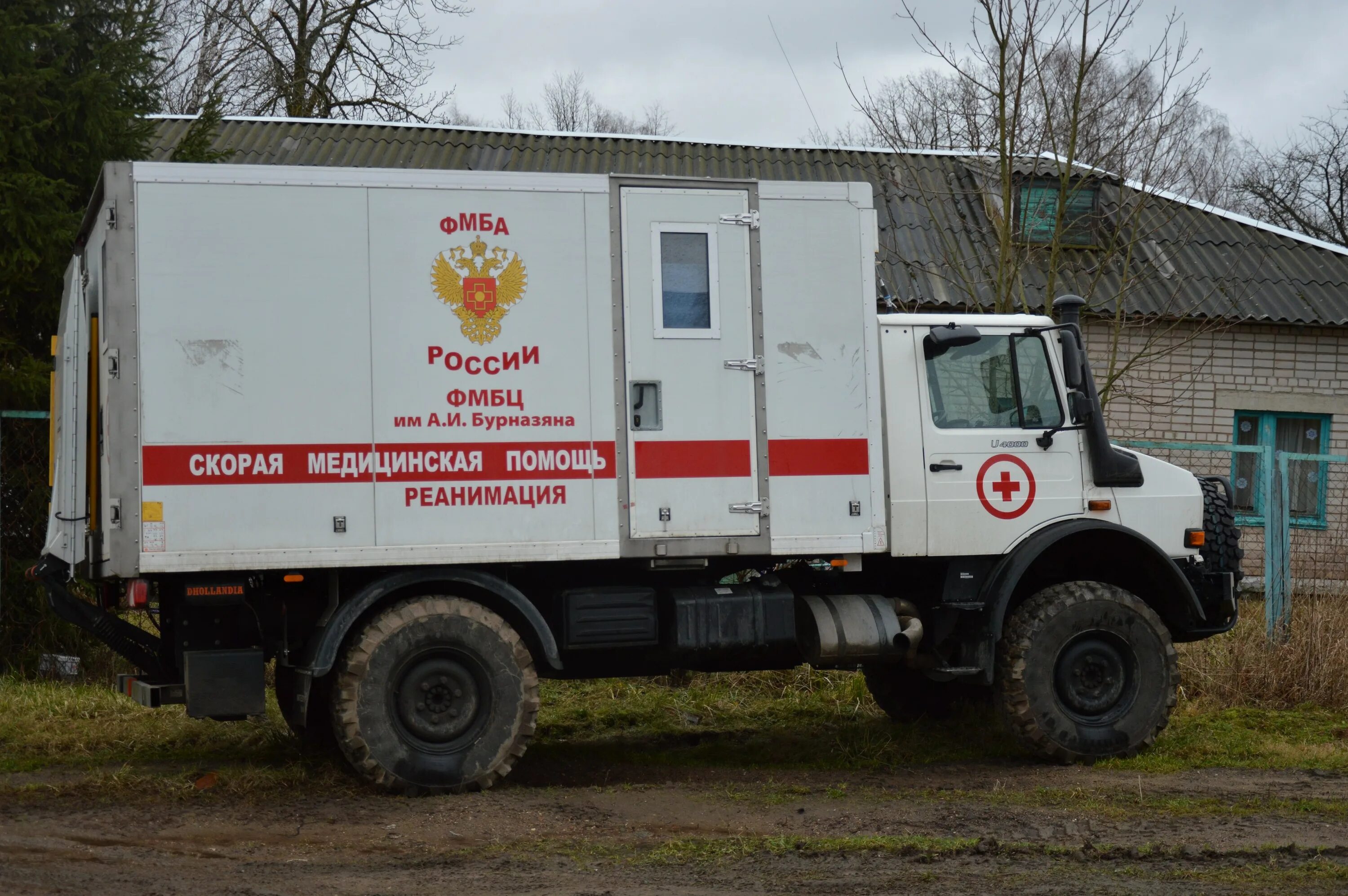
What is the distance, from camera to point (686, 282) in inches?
275

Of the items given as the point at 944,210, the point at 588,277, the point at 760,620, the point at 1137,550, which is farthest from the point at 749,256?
the point at 944,210

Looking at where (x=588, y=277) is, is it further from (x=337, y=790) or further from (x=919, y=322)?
(x=337, y=790)

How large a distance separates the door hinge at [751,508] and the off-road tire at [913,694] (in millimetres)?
2158

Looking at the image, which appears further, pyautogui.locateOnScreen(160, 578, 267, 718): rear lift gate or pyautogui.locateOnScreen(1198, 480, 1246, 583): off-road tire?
pyautogui.locateOnScreen(1198, 480, 1246, 583): off-road tire

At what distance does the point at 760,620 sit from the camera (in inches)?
286

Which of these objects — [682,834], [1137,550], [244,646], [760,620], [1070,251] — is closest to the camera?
[682,834]

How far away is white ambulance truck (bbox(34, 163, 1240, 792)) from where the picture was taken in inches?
252

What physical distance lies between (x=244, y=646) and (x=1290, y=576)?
7.35 meters

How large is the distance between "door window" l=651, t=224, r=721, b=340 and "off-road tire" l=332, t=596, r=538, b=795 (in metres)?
1.74

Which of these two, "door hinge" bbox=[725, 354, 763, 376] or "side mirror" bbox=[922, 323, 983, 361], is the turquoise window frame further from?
"door hinge" bbox=[725, 354, 763, 376]

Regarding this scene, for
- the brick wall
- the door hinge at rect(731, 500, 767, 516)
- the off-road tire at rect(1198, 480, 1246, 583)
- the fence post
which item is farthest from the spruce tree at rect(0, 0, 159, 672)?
the brick wall

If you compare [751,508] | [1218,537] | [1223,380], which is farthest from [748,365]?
[1223,380]

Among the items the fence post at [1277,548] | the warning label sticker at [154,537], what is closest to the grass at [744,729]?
the fence post at [1277,548]

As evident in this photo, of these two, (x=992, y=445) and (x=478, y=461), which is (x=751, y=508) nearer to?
(x=478, y=461)
